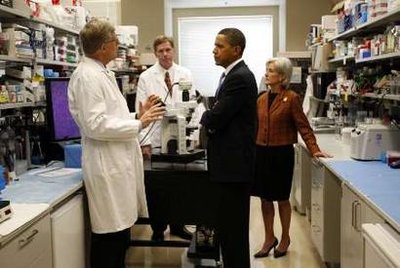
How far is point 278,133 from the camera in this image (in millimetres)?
3486

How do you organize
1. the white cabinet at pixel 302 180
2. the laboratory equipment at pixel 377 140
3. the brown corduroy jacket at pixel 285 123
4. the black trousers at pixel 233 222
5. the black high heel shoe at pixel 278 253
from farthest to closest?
the white cabinet at pixel 302 180 → the black high heel shoe at pixel 278 253 → the brown corduroy jacket at pixel 285 123 → the laboratory equipment at pixel 377 140 → the black trousers at pixel 233 222

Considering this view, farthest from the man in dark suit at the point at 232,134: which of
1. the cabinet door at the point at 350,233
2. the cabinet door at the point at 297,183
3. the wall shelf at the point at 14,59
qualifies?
the cabinet door at the point at 297,183

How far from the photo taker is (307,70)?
19.9 feet

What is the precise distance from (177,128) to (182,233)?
148 centimetres

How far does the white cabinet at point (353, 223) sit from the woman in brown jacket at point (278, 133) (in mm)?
829

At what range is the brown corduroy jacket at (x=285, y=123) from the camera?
3.45m

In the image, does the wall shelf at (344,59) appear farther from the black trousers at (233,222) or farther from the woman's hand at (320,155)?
the black trousers at (233,222)

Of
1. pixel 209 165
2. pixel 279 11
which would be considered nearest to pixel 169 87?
pixel 209 165

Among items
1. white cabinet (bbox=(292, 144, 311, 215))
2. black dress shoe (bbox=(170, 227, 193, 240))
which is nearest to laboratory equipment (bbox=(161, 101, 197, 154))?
black dress shoe (bbox=(170, 227, 193, 240))

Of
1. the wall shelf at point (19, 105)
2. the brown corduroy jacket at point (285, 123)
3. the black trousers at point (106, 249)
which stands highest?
the wall shelf at point (19, 105)

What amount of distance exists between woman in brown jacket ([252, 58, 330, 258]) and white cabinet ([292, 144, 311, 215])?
35.2 inches

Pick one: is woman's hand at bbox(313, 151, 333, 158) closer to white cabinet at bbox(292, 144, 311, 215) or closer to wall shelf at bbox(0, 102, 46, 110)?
white cabinet at bbox(292, 144, 311, 215)

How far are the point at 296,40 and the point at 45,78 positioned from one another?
13.6 feet

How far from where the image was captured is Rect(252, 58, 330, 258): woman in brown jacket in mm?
3471
